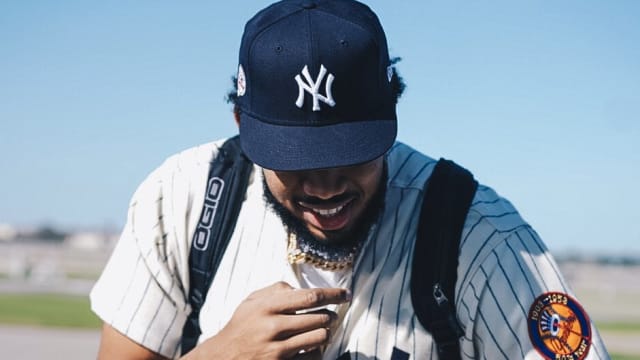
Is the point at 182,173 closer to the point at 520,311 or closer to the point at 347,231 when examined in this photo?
the point at 347,231

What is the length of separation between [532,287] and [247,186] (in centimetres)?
91

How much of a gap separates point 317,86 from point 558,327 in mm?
849

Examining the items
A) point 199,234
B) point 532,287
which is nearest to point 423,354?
point 532,287

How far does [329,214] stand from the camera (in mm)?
2244

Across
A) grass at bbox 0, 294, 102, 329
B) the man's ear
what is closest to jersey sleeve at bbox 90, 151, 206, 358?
the man's ear

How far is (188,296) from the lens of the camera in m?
2.66

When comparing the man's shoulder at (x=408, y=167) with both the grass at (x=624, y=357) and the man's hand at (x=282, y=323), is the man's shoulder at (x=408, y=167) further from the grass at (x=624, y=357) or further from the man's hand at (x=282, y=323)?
the grass at (x=624, y=357)

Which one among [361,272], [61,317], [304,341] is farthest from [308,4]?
[61,317]

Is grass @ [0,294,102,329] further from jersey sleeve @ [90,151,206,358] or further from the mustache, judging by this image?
the mustache

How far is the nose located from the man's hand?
0.24 metres

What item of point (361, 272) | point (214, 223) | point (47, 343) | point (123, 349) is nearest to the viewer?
point (361, 272)

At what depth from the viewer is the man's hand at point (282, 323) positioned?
86.7 inches

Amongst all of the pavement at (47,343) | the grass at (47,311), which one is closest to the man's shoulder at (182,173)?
the pavement at (47,343)

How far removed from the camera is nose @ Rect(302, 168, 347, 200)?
7.20ft
